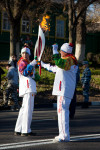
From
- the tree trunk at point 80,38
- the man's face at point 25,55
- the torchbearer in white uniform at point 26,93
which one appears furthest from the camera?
the tree trunk at point 80,38

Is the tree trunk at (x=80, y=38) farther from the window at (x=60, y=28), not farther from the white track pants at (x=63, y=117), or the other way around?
the white track pants at (x=63, y=117)

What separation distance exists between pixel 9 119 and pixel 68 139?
3988 mm

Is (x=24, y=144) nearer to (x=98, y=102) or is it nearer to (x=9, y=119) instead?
(x=9, y=119)

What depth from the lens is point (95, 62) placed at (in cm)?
3109

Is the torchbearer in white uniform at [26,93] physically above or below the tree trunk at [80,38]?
below

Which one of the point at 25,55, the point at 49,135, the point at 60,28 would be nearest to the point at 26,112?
the point at 49,135

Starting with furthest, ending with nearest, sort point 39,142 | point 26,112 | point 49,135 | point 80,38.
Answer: point 80,38 → point 49,135 → point 26,112 → point 39,142

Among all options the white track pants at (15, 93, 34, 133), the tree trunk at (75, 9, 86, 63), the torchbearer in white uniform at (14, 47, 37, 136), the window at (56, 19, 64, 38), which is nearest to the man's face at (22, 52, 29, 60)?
the torchbearer in white uniform at (14, 47, 37, 136)

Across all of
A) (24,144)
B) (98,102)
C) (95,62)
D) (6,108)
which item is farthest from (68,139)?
(95,62)

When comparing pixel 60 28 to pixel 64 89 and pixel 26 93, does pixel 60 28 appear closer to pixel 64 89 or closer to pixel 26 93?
pixel 26 93

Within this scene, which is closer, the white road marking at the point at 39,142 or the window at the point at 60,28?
the white road marking at the point at 39,142

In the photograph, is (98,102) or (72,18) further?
(72,18)

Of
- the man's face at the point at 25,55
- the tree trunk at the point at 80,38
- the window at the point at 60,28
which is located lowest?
the man's face at the point at 25,55

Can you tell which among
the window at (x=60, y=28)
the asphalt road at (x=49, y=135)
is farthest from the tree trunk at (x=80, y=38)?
the asphalt road at (x=49, y=135)
